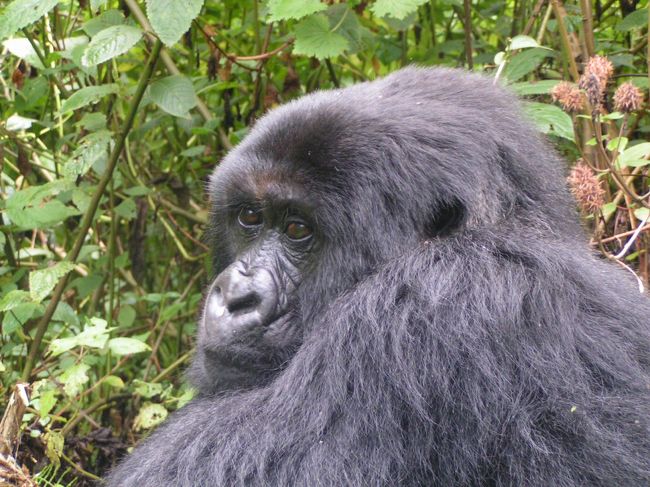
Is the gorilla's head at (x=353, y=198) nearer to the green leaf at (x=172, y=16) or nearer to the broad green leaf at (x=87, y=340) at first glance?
the broad green leaf at (x=87, y=340)

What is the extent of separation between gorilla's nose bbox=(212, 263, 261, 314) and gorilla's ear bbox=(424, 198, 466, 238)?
1.86ft

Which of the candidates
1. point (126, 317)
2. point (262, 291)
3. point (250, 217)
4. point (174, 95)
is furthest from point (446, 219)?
point (126, 317)

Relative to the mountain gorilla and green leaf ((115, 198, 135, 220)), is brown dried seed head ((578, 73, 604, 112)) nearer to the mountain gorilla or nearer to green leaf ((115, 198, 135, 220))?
the mountain gorilla

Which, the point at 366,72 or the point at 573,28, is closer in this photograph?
the point at 573,28

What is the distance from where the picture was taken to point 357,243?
2660 millimetres

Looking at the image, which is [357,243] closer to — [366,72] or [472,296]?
[472,296]

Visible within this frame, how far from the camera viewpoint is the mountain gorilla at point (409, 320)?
2.21 metres

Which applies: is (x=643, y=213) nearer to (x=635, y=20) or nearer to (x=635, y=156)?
(x=635, y=156)

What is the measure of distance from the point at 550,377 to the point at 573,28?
2388 mm

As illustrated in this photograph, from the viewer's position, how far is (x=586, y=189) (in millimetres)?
3047

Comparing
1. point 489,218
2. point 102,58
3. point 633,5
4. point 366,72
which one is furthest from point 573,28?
point 102,58

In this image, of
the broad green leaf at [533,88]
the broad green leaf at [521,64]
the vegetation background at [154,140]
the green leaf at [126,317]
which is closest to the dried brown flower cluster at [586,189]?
the vegetation background at [154,140]

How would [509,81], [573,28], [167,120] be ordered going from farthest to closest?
[167,120]
[573,28]
[509,81]

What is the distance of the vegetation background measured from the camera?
127 inches
